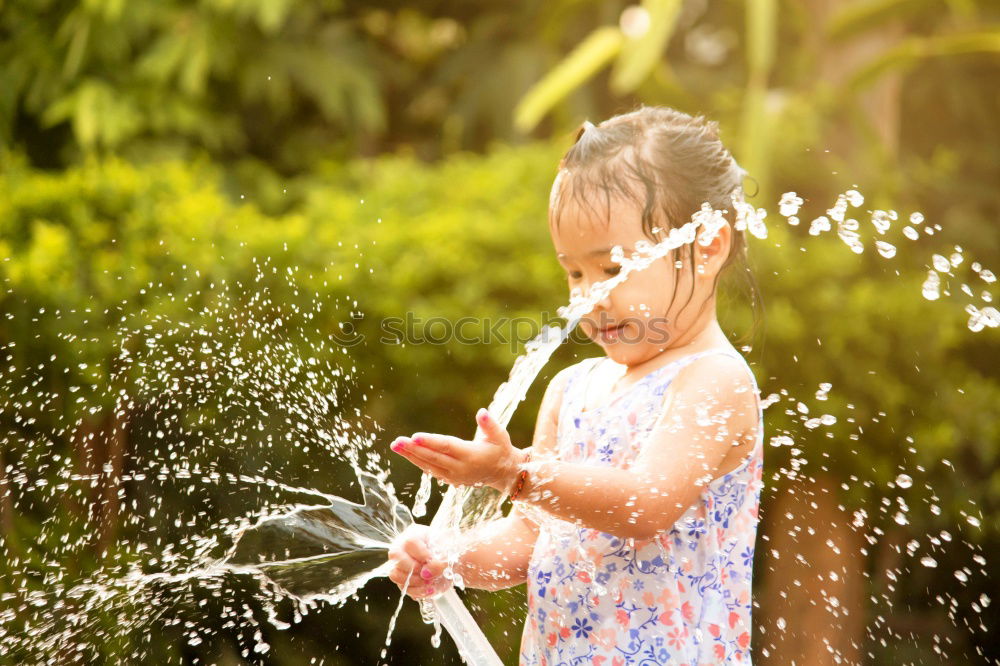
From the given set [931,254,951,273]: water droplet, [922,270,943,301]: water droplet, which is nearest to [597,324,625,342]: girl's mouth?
[922,270,943,301]: water droplet

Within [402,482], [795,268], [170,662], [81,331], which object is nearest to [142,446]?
[81,331]

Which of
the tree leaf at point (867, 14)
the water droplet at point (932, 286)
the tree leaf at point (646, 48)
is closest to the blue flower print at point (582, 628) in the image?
the water droplet at point (932, 286)

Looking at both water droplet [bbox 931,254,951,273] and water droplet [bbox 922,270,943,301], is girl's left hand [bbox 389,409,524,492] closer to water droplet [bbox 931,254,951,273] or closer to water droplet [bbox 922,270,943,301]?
water droplet [bbox 922,270,943,301]

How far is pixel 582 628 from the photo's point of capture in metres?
1.60

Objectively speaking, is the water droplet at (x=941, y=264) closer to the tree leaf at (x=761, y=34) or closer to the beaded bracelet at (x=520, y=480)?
the tree leaf at (x=761, y=34)

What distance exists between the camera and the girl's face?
5.28ft

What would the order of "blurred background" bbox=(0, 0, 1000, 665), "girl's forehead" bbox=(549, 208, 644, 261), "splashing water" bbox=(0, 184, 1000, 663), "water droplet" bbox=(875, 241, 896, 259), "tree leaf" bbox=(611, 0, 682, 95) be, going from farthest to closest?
"tree leaf" bbox=(611, 0, 682, 95)
"blurred background" bbox=(0, 0, 1000, 665)
"splashing water" bbox=(0, 184, 1000, 663)
"water droplet" bbox=(875, 241, 896, 259)
"girl's forehead" bbox=(549, 208, 644, 261)

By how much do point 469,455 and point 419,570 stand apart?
369mm

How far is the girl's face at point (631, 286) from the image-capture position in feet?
5.28

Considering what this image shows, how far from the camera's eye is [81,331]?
3094mm

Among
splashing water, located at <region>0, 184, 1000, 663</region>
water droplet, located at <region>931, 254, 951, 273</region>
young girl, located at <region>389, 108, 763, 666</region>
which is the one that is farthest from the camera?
water droplet, located at <region>931, 254, 951, 273</region>

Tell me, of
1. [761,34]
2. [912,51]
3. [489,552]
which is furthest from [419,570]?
[912,51]

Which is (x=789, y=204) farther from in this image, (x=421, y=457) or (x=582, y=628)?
(x=421, y=457)

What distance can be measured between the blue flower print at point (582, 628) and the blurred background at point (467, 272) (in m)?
1.29
